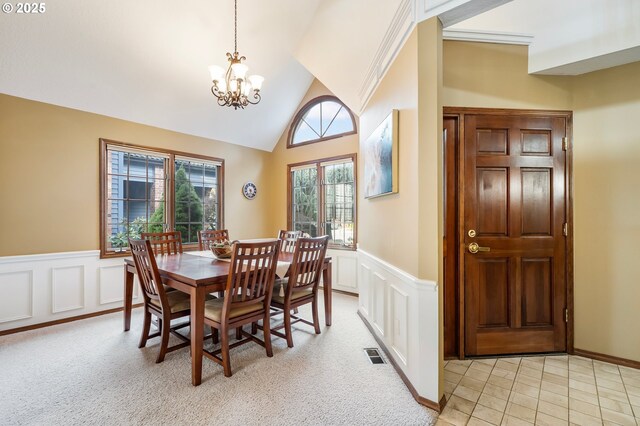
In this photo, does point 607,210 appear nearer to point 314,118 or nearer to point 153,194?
point 314,118

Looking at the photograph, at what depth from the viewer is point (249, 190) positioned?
511cm

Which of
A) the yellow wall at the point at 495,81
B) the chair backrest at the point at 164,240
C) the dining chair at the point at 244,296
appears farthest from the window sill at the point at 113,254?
the yellow wall at the point at 495,81

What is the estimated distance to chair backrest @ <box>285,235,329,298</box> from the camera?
2.55 meters

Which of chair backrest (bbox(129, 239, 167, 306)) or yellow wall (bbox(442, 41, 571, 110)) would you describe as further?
yellow wall (bbox(442, 41, 571, 110))

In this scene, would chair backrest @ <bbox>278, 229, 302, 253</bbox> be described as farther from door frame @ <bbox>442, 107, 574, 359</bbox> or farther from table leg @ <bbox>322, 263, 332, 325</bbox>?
door frame @ <bbox>442, 107, 574, 359</bbox>

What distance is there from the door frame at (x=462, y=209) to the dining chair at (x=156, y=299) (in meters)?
2.33

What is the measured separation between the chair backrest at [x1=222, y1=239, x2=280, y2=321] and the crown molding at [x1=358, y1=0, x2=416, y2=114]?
183 centimetres

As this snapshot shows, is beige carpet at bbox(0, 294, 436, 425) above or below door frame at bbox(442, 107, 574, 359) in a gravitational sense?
below

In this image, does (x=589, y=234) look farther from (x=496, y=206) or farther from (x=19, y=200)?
(x=19, y=200)

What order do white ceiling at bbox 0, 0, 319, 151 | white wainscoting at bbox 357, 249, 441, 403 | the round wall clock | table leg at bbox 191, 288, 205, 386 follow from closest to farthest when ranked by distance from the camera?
white wainscoting at bbox 357, 249, 441, 403 → table leg at bbox 191, 288, 205, 386 → white ceiling at bbox 0, 0, 319, 151 → the round wall clock

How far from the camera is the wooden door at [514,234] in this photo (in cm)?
239

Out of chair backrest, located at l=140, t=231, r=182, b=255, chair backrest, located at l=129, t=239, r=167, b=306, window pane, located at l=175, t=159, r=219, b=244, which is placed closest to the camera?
chair backrest, located at l=129, t=239, r=167, b=306

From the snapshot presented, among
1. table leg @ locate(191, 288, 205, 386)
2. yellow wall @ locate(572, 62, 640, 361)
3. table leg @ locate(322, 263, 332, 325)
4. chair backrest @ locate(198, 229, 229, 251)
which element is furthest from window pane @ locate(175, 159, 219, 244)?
yellow wall @ locate(572, 62, 640, 361)

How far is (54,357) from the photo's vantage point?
244 cm
